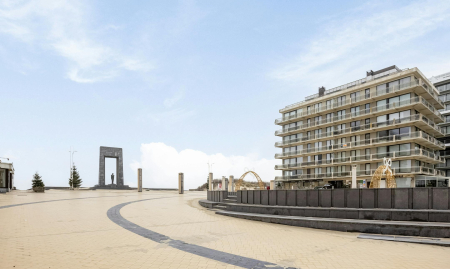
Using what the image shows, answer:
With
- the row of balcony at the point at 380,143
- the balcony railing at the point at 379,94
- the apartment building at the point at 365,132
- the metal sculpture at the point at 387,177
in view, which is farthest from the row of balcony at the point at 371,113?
the metal sculpture at the point at 387,177

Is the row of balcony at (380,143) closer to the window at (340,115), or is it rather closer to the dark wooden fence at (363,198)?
the window at (340,115)

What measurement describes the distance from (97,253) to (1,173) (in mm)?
37661

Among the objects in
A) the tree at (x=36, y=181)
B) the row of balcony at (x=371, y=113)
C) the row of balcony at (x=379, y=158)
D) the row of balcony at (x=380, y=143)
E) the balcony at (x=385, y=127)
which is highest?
the row of balcony at (x=371, y=113)

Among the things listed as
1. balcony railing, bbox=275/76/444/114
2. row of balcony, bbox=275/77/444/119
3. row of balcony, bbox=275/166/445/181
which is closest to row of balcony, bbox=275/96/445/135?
row of balcony, bbox=275/77/444/119

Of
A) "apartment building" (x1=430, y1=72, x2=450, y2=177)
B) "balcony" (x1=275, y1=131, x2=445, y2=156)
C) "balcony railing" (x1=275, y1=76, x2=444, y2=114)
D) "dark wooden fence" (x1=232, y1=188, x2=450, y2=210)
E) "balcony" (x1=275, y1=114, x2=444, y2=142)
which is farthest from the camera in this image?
"apartment building" (x1=430, y1=72, x2=450, y2=177)

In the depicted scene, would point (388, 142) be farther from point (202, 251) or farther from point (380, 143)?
point (202, 251)

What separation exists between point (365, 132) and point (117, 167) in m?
44.3

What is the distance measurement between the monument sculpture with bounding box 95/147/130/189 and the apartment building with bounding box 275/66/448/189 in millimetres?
30166

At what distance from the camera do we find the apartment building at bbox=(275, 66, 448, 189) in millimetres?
39812

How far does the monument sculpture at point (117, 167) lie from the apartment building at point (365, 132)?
3017 centimetres

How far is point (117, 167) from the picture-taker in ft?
188

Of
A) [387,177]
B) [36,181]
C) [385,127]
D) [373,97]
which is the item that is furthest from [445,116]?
[36,181]

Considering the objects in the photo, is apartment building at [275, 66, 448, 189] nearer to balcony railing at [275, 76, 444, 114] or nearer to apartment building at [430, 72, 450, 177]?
balcony railing at [275, 76, 444, 114]

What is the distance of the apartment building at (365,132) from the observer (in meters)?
39.8
